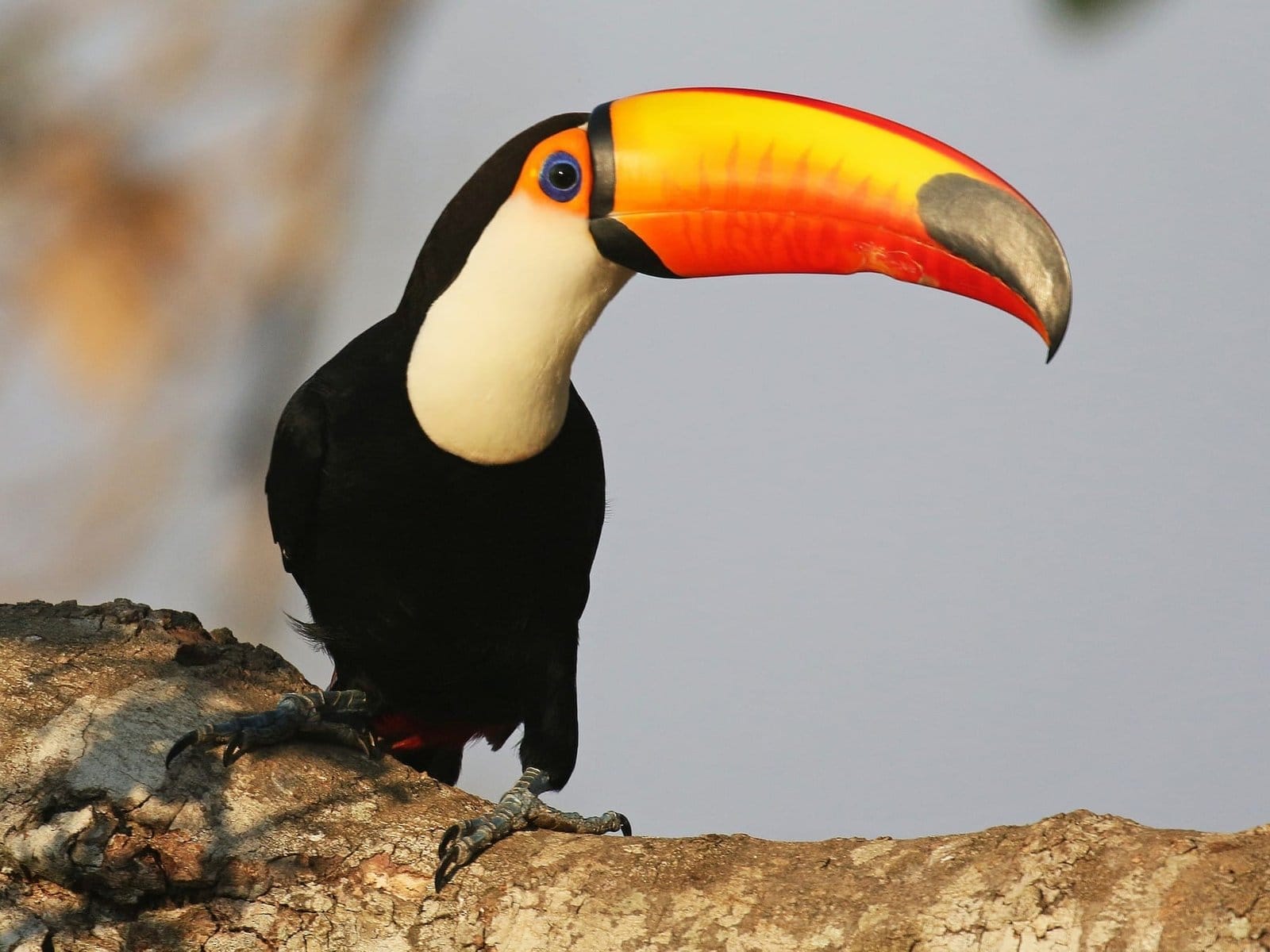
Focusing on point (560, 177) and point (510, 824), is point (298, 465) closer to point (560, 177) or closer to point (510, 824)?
point (560, 177)

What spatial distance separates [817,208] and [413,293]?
111 centimetres

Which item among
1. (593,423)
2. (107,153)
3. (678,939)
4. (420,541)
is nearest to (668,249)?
(593,423)

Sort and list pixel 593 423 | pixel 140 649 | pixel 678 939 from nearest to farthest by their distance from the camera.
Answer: pixel 678 939
pixel 140 649
pixel 593 423

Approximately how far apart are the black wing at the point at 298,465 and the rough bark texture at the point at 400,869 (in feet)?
2.27

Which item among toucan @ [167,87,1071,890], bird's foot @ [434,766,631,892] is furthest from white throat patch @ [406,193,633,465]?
bird's foot @ [434,766,631,892]

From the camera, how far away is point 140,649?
11.6 ft

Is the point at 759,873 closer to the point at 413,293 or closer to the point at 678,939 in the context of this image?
the point at 678,939

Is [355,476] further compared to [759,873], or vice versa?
[355,476]

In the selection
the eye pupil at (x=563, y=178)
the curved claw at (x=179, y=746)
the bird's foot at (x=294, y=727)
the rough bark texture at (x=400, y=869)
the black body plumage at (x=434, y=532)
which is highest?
the eye pupil at (x=563, y=178)

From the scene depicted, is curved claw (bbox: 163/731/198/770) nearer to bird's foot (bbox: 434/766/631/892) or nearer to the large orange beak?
bird's foot (bbox: 434/766/631/892)

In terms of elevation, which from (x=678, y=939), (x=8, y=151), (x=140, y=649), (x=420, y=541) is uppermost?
(x=8, y=151)

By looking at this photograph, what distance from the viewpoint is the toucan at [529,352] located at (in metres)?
3.80

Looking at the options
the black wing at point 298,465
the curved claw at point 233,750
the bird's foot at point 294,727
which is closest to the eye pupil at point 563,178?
the black wing at point 298,465

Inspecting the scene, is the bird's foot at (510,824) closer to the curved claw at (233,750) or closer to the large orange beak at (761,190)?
the curved claw at (233,750)
